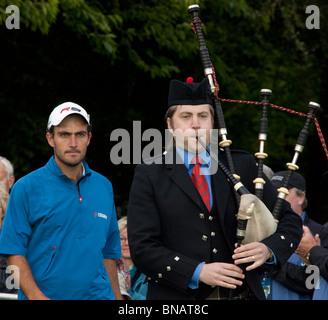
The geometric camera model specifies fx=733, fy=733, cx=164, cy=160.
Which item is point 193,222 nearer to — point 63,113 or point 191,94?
point 191,94

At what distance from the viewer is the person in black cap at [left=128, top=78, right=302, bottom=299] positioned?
375 cm

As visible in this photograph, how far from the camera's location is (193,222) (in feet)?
12.7

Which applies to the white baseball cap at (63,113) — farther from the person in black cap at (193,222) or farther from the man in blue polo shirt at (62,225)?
the person in black cap at (193,222)

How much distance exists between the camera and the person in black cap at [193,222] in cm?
375

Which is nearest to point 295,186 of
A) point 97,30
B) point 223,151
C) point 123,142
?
point 223,151

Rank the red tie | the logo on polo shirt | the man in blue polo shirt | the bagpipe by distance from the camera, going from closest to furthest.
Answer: the bagpipe < the red tie < the man in blue polo shirt < the logo on polo shirt

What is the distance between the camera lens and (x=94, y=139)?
10.6m

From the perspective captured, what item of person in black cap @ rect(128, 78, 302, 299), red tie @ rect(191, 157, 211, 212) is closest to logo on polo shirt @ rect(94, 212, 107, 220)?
person in black cap @ rect(128, 78, 302, 299)

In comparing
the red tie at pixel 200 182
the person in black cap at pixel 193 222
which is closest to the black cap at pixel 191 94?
the person in black cap at pixel 193 222

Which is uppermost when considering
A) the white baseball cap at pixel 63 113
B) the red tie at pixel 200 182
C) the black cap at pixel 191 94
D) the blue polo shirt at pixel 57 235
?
the black cap at pixel 191 94

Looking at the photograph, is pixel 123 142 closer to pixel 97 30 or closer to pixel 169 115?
pixel 97 30

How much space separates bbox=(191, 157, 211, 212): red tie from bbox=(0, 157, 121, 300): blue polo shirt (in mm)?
792

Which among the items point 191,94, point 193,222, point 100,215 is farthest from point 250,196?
point 100,215

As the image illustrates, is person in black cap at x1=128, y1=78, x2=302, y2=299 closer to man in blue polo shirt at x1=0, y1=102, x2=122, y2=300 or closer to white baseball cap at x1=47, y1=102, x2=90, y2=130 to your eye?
man in blue polo shirt at x1=0, y1=102, x2=122, y2=300
